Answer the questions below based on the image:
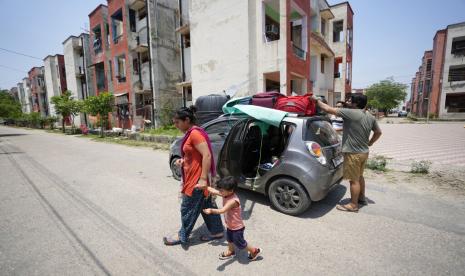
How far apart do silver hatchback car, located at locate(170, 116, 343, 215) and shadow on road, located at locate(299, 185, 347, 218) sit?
A: 0.82ft

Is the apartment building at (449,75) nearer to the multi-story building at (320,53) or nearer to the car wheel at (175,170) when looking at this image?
the multi-story building at (320,53)

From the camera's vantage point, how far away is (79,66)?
29.0m

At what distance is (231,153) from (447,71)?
38838 mm

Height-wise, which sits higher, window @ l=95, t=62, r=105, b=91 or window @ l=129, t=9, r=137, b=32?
window @ l=129, t=9, r=137, b=32

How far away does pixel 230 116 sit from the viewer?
4410 millimetres

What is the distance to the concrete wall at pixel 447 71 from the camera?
90.6 feet

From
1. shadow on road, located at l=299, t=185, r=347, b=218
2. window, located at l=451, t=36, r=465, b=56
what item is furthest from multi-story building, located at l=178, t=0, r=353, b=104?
window, located at l=451, t=36, r=465, b=56

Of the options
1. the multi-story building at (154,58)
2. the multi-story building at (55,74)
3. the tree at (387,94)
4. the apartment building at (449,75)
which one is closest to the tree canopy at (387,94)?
the tree at (387,94)

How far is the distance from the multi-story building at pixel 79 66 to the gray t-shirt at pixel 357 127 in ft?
104

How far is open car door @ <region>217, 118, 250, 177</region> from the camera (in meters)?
3.52

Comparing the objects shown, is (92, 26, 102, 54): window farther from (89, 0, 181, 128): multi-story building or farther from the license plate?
the license plate

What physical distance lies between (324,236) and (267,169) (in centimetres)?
138

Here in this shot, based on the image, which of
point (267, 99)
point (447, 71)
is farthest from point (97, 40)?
point (447, 71)

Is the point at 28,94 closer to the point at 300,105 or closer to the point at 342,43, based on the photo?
Answer: the point at 342,43
